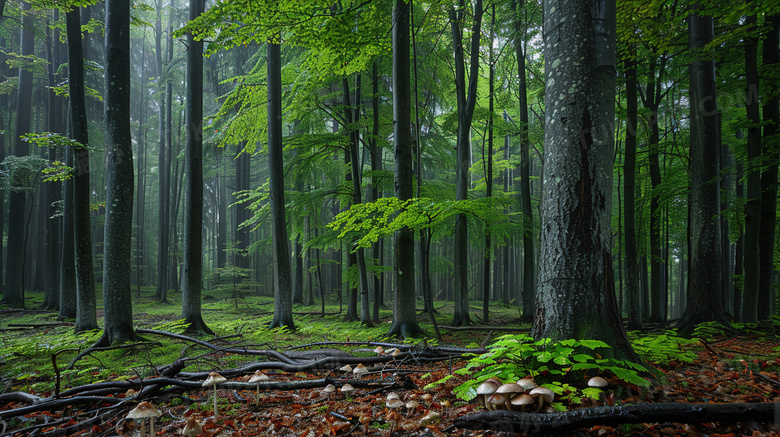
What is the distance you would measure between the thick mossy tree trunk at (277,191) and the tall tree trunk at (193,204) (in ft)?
5.49

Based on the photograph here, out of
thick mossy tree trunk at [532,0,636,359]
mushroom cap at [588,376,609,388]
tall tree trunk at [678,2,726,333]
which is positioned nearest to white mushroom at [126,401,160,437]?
mushroom cap at [588,376,609,388]

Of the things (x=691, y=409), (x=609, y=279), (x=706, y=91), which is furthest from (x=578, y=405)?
(x=706, y=91)

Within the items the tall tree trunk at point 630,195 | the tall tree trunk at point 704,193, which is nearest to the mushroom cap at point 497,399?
the tall tree trunk at point 704,193

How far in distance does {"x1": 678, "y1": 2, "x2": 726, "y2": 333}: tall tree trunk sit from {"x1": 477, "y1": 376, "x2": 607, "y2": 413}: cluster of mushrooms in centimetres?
580

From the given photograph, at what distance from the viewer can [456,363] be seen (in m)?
3.95

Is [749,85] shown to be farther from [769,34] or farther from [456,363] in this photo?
[456,363]

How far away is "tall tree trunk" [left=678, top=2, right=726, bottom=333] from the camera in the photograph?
6086 mm

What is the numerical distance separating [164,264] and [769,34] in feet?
85.1

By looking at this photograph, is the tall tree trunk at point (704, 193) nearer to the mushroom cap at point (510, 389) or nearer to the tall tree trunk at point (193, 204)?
the mushroom cap at point (510, 389)

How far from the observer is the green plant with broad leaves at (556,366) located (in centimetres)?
226

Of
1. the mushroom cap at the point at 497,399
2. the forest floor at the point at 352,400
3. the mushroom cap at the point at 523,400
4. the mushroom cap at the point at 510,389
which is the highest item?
the mushroom cap at the point at 510,389

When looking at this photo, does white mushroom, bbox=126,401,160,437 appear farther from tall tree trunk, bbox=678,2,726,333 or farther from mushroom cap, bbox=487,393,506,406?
tall tree trunk, bbox=678,2,726,333

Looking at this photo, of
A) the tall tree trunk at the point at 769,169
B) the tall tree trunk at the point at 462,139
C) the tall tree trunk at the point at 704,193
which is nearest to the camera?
the tall tree trunk at the point at 704,193

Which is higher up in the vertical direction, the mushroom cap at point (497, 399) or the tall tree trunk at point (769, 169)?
the tall tree trunk at point (769, 169)
